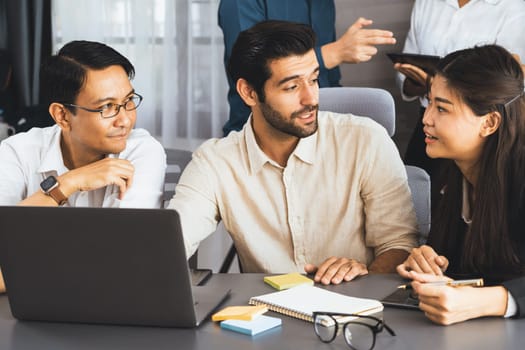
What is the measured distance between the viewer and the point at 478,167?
185 cm

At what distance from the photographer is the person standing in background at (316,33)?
262cm

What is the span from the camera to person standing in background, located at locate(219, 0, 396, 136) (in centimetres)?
262

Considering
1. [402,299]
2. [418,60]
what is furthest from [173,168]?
[402,299]

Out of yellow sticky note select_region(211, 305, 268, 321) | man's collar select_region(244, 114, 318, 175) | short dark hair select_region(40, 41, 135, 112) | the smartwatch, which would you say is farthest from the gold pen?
short dark hair select_region(40, 41, 135, 112)

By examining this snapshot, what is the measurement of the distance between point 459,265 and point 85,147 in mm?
1099

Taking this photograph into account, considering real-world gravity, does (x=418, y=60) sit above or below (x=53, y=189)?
above

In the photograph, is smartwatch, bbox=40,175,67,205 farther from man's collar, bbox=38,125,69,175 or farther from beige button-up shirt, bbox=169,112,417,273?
beige button-up shirt, bbox=169,112,417,273

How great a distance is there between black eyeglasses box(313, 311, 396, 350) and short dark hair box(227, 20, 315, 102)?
3.27 ft

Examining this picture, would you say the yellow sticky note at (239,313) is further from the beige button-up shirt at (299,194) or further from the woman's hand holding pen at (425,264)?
the beige button-up shirt at (299,194)

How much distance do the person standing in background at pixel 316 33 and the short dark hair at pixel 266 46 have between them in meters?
0.43

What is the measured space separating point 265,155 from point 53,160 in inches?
23.9

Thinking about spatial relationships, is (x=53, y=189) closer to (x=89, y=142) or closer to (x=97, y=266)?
(x=89, y=142)

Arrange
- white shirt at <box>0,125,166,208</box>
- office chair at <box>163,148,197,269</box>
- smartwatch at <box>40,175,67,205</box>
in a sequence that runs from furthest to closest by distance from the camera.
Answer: office chair at <box>163,148,197,269</box>, white shirt at <box>0,125,166,208</box>, smartwatch at <box>40,175,67,205</box>

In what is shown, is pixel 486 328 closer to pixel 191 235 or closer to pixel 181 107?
pixel 191 235
